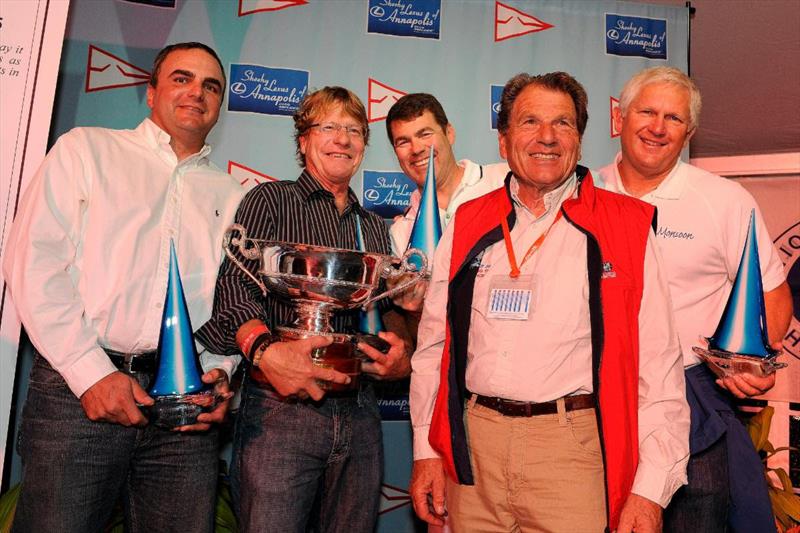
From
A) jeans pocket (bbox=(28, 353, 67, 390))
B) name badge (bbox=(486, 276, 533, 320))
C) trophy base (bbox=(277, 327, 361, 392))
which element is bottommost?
jeans pocket (bbox=(28, 353, 67, 390))

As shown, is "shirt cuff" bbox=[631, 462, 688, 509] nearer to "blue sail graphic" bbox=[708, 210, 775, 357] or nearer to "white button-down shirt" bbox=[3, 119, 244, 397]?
"blue sail graphic" bbox=[708, 210, 775, 357]

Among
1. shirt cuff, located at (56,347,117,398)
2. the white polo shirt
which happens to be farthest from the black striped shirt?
the white polo shirt

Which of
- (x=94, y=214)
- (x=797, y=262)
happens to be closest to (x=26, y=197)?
(x=94, y=214)

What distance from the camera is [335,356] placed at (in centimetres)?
183

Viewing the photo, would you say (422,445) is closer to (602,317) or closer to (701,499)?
(602,317)

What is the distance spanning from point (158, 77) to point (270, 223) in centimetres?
69

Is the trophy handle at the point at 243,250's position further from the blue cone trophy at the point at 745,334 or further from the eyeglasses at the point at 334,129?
the blue cone trophy at the point at 745,334

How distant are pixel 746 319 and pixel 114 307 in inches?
69.1

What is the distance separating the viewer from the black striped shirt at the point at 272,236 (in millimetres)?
1963

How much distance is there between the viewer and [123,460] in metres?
1.88

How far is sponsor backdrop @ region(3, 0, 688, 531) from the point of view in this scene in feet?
10.8

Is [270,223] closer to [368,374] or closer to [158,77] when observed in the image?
[368,374]

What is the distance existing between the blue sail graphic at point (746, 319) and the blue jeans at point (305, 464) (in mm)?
1029

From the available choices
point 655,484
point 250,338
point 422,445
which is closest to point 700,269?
point 655,484
